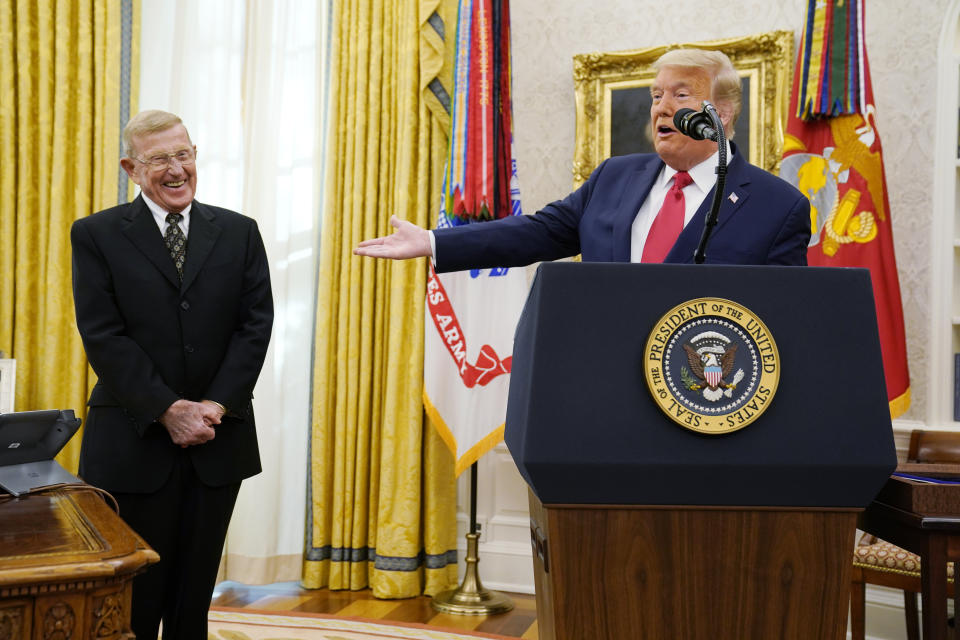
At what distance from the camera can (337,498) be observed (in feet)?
13.8

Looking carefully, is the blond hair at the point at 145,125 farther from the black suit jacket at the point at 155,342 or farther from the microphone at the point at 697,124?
the microphone at the point at 697,124

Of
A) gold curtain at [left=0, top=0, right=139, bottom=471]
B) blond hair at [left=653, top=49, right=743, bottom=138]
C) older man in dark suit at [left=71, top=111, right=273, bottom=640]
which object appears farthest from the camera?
gold curtain at [left=0, top=0, right=139, bottom=471]

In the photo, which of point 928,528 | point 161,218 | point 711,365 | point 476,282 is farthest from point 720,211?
point 476,282

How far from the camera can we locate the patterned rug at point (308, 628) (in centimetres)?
337

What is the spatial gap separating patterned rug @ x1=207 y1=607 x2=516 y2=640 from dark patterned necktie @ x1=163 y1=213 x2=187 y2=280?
1715mm

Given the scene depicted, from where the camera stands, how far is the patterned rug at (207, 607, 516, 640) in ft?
11.1

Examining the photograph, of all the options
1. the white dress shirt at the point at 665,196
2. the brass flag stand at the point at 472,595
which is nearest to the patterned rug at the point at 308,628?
the brass flag stand at the point at 472,595

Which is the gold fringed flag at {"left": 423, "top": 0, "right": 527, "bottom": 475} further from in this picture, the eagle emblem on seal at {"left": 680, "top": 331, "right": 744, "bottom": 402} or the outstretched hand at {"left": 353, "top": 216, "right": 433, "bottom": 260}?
the eagle emblem on seal at {"left": 680, "top": 331, "right": 744, "bottom": 402}

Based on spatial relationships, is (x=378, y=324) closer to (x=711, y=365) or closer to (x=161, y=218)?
(x=161, y=218)

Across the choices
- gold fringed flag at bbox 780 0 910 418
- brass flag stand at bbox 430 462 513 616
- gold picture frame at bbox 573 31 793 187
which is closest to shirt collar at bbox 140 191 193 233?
brass flag stand at bbox 430 462 513 616

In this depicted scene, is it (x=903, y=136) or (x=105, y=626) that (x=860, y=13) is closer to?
(x=903, y=136)

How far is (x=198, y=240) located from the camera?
232cm

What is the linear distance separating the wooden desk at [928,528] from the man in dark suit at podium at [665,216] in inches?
17.4

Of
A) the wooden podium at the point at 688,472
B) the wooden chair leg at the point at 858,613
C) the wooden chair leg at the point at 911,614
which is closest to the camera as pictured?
the wooden podium at the point at 688,472
